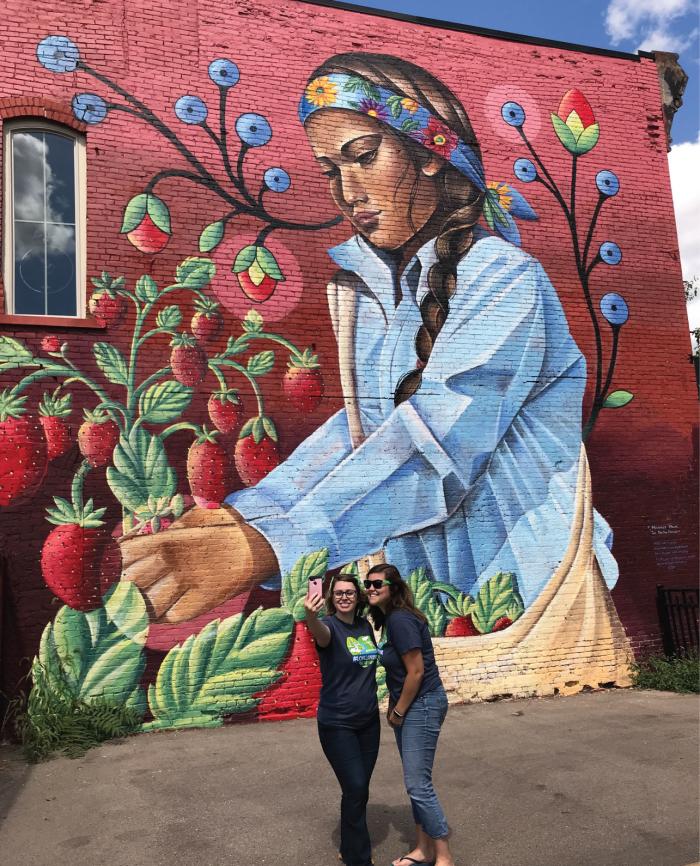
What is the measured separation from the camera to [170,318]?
7.94m

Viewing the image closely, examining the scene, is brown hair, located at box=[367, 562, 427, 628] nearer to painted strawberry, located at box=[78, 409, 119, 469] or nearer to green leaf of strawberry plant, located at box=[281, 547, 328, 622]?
green leaf of strawberry plant, located at box=[281, 547, 328, 622]

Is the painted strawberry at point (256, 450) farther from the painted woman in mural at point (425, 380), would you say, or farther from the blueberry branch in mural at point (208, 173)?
the blueberry branch in mural at point (208, 173)

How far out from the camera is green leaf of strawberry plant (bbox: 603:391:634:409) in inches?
376

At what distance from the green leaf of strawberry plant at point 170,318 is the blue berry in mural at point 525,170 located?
4683 mm

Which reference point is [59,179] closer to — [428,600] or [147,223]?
[147,223]

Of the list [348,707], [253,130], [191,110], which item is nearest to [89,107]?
[191,110]

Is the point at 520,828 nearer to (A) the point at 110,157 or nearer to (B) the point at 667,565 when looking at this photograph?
(B) the point at 667,565

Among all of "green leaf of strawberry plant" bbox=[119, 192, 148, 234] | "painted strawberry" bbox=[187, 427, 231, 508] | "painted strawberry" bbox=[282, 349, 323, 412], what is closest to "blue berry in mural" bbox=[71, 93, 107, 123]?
"green leaf of strawberry plant" bbox=[119, 192, 148, 234]

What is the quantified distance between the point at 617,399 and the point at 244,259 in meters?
4.90

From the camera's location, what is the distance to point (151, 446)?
25.1 ft

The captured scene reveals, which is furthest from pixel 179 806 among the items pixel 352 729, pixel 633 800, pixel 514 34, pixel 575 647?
pixel 514 34

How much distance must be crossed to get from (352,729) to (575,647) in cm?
558

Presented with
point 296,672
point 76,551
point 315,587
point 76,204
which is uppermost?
point 76,204

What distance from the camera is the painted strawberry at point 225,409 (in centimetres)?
793
